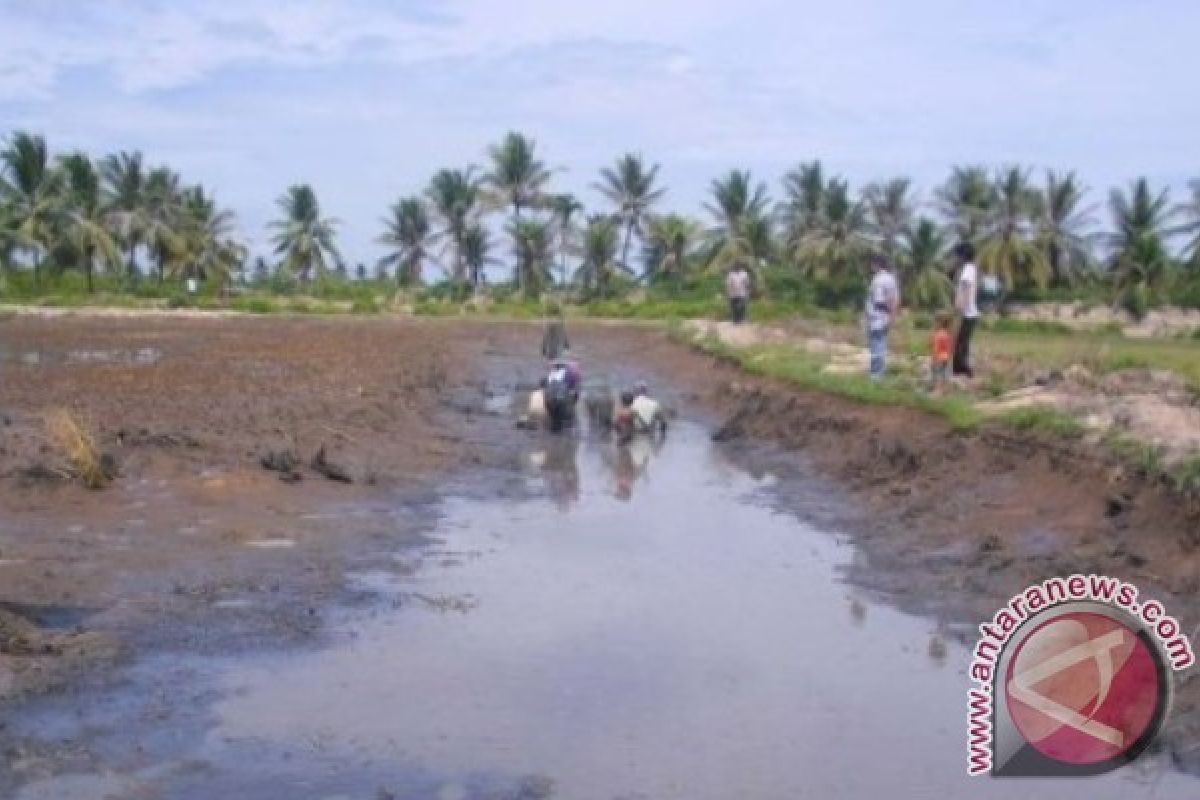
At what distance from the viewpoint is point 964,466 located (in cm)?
1408

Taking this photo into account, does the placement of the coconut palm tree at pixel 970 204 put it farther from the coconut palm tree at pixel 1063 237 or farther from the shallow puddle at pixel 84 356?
the shallow puddle at pixel 84 356

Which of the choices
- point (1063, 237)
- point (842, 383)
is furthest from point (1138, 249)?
point (842, 383)

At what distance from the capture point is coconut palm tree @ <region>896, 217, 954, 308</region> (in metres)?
58.6

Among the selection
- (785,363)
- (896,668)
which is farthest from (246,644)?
(785,363)

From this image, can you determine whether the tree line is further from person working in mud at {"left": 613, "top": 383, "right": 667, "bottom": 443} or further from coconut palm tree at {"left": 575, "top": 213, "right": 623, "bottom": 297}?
person working in mud at {"left": 613, "top": 383, "right": 667, "bottom": 443}

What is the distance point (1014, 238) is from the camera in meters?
60.0

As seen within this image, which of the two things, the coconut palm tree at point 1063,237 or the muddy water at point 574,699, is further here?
the coconut palm tree at point 1063,237

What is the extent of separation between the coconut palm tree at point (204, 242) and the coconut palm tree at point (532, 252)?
46.0ft

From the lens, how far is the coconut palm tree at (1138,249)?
5678 centimetres

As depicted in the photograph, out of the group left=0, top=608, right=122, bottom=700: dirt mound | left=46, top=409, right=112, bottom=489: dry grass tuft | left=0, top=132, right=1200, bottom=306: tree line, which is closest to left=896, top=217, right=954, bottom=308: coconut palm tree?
left=0, top=132, right=1200, bottom=306: tree line

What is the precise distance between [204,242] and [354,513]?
193 feet

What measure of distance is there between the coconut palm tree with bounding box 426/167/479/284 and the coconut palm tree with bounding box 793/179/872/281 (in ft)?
55.0

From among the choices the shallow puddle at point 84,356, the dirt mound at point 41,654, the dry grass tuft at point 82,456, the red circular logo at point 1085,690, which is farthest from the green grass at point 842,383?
the shallow puddle at point 84,356

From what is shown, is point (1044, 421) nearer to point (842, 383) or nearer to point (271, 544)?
point (842, 383)
